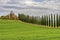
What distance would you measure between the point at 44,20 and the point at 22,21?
18.8ft

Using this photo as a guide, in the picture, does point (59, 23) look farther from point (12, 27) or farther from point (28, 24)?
point (12, 27)

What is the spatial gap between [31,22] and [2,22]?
24.4 feet

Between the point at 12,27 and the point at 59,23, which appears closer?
the point at 12,27

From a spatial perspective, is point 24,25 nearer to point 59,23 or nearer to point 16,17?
point 16,17

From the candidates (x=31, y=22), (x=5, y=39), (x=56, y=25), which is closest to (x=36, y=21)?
(x=31, y=22)

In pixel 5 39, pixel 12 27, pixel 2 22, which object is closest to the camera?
pixel 5 39

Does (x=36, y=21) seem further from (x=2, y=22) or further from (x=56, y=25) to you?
(x=2, y=22)

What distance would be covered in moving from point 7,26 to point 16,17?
434 centimetres

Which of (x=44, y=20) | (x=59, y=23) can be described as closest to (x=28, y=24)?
(x=44, y=20)

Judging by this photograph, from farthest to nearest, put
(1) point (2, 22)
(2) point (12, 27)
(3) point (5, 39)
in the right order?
(1) point (2, 22) < (2) point (12, 27) < (3) point (5, 39)

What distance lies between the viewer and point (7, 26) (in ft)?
154

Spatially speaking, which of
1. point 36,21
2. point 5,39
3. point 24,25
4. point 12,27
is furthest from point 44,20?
point 5,39

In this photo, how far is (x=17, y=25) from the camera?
1887 inches

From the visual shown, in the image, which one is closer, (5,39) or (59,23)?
(5,39)
